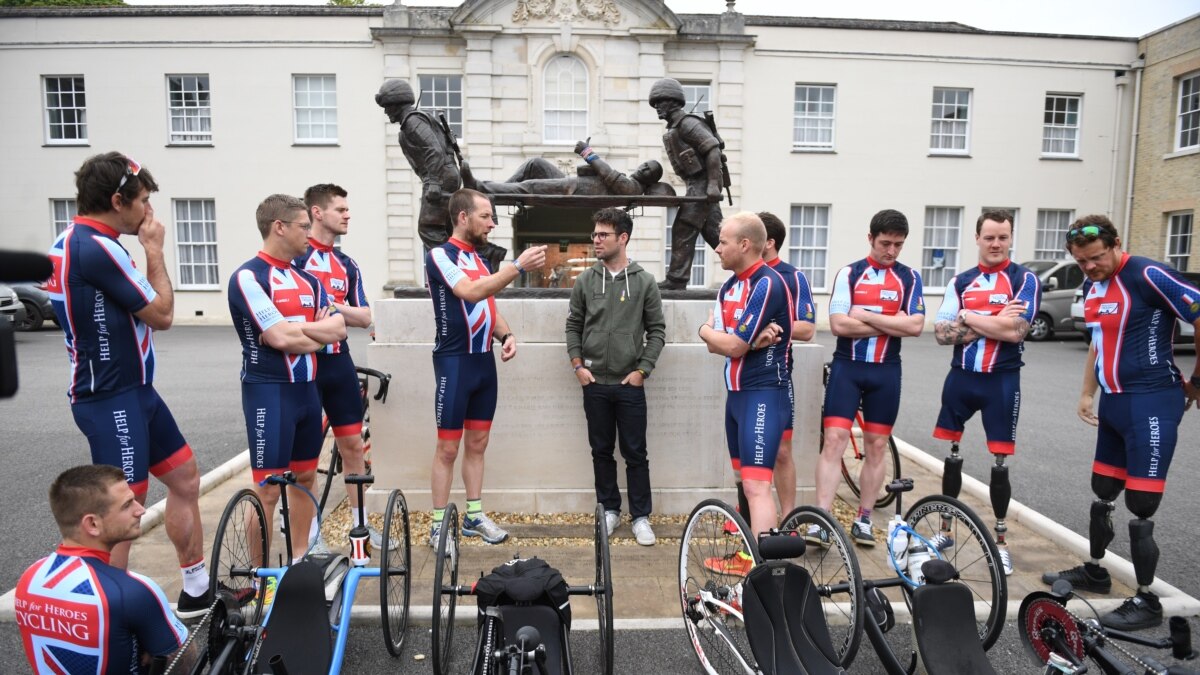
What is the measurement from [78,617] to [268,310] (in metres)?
1.75

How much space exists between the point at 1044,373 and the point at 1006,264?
9.75 m

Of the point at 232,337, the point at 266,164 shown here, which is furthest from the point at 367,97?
the point at 232,337

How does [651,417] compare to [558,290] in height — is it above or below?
below

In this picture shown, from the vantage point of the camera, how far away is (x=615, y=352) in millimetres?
4668

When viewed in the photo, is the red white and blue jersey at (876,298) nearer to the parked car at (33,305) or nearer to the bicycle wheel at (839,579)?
the bicycle wheel at (839,579)

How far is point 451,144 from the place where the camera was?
586cm

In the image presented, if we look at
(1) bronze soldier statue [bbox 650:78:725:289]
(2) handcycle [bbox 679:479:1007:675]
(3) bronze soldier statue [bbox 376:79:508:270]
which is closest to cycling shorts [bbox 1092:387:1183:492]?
(2) handcycle [bbox 679:479:1007:675]

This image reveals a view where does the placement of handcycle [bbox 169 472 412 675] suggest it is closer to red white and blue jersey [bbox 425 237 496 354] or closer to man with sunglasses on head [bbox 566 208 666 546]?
red white and blue jersey [bbox 425 237 496 354]

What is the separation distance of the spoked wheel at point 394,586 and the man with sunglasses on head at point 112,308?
3.68 feet

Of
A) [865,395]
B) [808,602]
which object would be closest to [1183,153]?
[865,395]

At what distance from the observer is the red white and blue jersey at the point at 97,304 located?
2947 mm

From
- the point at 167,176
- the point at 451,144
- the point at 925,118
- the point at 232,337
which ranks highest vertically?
the point at 925,118

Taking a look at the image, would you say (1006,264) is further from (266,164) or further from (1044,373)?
(266,164)

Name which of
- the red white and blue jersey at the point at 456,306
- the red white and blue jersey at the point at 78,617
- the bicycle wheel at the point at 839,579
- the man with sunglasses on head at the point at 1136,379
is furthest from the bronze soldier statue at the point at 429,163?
the man with sunglasses on head at the point at 1136,379
